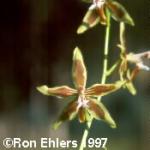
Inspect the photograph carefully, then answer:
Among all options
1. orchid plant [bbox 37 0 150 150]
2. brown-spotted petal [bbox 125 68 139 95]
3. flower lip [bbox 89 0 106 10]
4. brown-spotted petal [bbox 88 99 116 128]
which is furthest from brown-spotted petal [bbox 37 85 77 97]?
flower lip [bbox 89 0 106 10]

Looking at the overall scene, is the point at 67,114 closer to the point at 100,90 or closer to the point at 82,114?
the point at 82,114

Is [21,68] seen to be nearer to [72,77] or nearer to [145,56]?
[72,77]

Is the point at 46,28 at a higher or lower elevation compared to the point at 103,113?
higher

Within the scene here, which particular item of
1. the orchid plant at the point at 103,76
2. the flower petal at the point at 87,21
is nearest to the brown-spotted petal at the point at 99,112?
the orchid plant at the point at 103,76

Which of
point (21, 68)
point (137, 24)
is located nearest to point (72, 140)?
point (21, 68)

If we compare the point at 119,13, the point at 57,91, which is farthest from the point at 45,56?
the point at 119,13

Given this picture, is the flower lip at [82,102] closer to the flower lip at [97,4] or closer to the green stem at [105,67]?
the green stem at [105,67]
